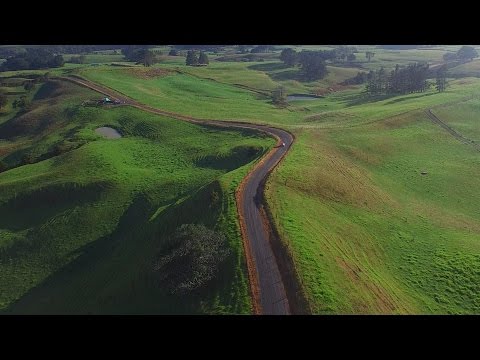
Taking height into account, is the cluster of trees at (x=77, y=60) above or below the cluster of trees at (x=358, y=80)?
above

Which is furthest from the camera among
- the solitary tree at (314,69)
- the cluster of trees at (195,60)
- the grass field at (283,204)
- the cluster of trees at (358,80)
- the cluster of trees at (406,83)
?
the cluster of trees at (195,60)

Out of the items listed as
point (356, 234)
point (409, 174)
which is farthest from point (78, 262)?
point (409, 174)

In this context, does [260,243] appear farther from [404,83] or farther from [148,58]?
[148,58]

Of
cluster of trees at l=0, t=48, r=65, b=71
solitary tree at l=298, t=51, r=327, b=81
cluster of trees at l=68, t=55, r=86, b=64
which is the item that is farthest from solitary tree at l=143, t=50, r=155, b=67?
solitary tree at l=298, t=51, r=327, b=81

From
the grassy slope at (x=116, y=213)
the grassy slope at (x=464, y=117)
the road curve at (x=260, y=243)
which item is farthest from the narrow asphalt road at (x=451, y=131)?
the grassy slope at (x=116, y=213)

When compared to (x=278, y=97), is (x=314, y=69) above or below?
above

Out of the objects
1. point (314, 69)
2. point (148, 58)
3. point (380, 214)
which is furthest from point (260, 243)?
point (148, 58)

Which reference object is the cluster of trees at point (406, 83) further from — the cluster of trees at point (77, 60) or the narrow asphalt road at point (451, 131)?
the cluster of trees at point (77, 60)

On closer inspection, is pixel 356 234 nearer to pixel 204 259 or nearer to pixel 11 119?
pixel 204 259
